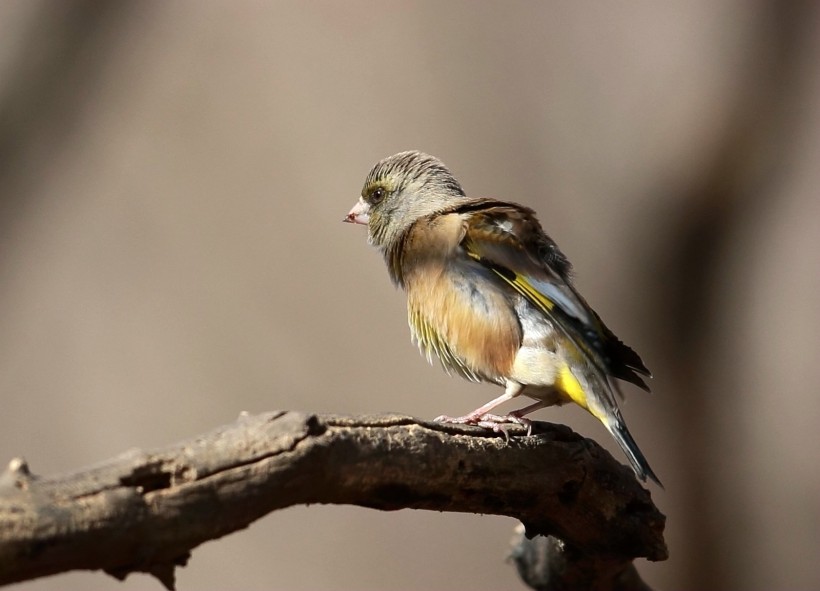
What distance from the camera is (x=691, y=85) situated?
6.84m

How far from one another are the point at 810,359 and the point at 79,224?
5186 millimetres

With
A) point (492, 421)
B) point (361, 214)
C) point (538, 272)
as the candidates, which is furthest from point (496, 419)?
Result: point (361, 214)

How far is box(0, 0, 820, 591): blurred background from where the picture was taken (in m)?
6.84

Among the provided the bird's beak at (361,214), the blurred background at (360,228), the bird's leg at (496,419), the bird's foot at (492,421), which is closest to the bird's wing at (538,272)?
the bird's leg at (496,419)

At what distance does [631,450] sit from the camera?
346 centimetres

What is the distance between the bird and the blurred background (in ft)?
9.56

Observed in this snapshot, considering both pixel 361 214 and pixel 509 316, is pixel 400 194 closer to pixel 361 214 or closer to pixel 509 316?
pixel 361 214

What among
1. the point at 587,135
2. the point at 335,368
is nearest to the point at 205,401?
the point at 335,368

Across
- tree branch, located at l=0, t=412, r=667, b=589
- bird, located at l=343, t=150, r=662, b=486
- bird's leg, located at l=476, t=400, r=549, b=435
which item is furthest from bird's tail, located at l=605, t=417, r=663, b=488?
bird's leg, located at l=476, t=400, r=549, b=435

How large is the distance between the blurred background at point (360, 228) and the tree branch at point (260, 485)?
3.86 metres

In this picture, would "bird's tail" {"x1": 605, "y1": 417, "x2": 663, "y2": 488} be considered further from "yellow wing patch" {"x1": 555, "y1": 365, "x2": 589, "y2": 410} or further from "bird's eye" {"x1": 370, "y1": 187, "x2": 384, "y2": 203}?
"bird's eye" {"x1": 370, "y1": 187, "x2": 384, "y2": 203}

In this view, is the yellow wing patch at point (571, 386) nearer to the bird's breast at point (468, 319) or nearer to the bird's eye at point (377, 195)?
the bird's breast at point (468, 319)

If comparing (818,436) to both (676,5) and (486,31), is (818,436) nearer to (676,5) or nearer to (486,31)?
(676,5)

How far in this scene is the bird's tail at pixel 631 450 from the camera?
11.1 ft
